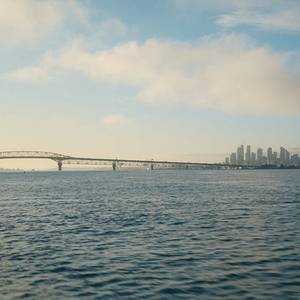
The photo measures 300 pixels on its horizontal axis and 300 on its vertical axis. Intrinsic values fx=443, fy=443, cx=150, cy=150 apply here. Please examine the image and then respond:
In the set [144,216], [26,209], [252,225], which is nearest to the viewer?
[252,225]

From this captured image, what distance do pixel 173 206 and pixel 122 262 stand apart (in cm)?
3234

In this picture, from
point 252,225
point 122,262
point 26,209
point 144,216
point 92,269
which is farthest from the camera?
point 26,209

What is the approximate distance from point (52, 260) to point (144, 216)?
69.0 ft

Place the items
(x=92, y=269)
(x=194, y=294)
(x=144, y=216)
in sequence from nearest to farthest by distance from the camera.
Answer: (x=194, y=294)
(x=92, y=269)
(x=144, y=216)

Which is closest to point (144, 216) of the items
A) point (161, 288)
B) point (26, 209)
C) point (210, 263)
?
point (26, 209)

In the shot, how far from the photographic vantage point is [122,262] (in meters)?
24.3

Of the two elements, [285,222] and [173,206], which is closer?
[285,222]

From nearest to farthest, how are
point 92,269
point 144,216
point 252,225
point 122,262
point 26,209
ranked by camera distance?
point 92,269 < point 122,262 < point 252,225 < point 144,216 < point 26,209

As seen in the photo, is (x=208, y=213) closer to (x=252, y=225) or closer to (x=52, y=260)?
(x=252, y=225)

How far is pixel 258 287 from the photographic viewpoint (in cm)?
1936

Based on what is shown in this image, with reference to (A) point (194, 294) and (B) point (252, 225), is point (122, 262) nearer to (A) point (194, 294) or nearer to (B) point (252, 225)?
(A) point (194, 294)

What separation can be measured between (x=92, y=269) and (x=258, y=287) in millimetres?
8423

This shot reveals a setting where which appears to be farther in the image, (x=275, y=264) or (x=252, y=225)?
(x=252, y=225)

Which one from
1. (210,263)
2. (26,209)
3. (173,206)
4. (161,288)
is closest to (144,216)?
(173,206)
